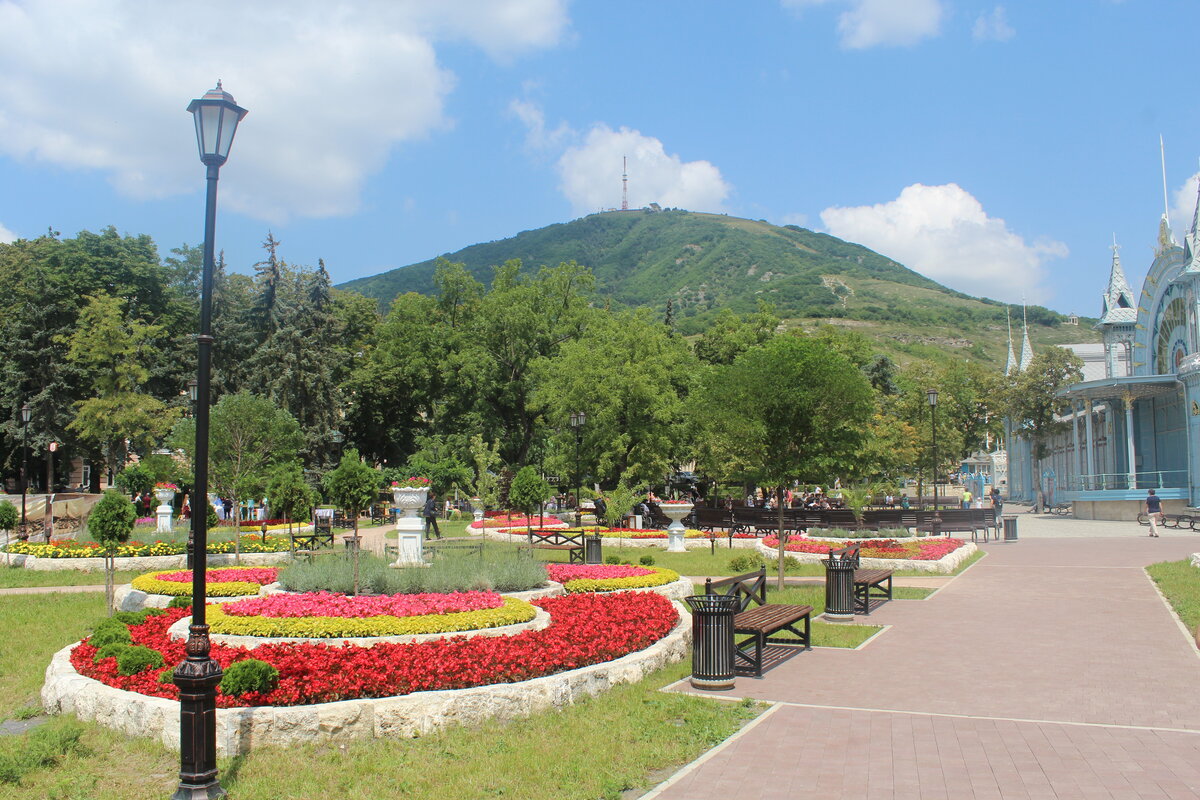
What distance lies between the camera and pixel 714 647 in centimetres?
852

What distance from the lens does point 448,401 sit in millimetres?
46938

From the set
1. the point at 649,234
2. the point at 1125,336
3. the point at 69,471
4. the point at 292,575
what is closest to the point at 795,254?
the point at 649,234

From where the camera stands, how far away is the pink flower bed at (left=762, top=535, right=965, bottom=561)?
19688 millimetres

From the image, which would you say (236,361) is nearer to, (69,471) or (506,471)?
(69,471)

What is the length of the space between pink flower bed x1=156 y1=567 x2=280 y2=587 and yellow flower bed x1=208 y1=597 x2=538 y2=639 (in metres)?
5.25

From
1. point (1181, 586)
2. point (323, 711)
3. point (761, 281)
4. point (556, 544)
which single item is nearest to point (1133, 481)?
point (1181, 586)

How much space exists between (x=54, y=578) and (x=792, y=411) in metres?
15.1

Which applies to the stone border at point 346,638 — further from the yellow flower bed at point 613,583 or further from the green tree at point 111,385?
the green tree at point 111,385

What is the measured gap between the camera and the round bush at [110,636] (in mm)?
8945

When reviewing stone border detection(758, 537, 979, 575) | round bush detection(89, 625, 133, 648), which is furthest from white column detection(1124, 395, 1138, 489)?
round bush detection(89, 625, 133, 648)

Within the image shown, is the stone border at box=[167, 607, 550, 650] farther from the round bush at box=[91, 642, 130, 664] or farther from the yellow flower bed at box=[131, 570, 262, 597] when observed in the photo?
the yellow flower bed at box=[131, 570, 262, 597]

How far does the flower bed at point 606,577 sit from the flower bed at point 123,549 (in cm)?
933

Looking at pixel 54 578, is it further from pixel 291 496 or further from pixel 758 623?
pixel 758 623

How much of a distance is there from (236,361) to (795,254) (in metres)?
135
